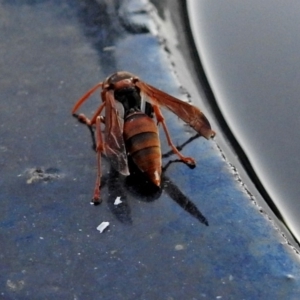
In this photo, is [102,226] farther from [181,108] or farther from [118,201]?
[181,108]

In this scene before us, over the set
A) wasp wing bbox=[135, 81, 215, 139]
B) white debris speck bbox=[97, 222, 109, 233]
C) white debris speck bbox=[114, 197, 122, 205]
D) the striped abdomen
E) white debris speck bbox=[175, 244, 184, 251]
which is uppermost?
wasp wing bbox=[135, 81, 215, 139]

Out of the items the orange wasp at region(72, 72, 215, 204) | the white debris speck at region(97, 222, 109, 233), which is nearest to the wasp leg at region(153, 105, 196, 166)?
the orange wasp at region(72, 72, 215, 204)

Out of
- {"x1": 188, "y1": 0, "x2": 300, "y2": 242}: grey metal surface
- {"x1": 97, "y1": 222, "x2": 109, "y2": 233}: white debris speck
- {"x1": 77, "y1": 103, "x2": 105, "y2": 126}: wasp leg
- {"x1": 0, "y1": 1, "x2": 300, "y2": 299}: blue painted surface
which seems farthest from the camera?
{"x1": 77, "y1": 103, "x2": 105, "y2": 126}: wasp leg

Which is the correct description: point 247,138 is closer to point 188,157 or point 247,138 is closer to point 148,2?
point 188,157

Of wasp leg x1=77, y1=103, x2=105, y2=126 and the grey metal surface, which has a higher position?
the grey metal surface

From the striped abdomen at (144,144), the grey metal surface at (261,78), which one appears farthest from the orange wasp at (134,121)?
the grey metal surface at (261,78)

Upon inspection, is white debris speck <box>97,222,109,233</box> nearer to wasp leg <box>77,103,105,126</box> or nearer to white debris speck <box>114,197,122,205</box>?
white debris speck <box>114,197,122,205</box>

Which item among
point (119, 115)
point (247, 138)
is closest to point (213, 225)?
point (247, 138)
